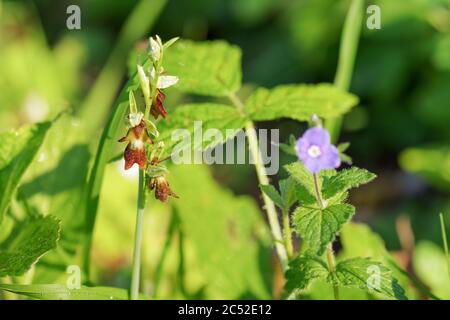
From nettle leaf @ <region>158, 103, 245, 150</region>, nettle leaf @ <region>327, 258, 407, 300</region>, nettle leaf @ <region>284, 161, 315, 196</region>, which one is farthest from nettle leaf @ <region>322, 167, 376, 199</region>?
nettle leaf @ <region>158, 103, 245, 150</region>

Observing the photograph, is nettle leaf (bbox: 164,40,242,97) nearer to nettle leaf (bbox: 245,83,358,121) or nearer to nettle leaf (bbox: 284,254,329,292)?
nettle leaf (bbox: 245,83,358,121)

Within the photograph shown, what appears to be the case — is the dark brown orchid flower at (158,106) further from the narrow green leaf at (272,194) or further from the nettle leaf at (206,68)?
the nettle leaf at (206,68)

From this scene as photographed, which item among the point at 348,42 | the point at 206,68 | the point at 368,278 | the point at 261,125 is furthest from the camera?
the point at 261,125

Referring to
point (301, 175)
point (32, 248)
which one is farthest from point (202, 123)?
point (32, 248)

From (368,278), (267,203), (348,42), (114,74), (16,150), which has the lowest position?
(368,278)

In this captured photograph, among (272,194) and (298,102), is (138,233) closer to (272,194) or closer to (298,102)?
(272,194)
